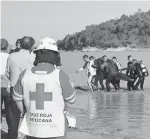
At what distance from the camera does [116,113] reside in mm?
12172

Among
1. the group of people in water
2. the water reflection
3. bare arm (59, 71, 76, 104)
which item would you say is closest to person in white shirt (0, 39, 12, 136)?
bare arm (59, 71, 76, 104)

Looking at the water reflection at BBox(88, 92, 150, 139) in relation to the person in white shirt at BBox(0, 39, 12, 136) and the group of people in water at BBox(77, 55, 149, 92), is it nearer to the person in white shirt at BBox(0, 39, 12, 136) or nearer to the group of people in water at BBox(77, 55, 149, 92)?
the group of people in water at BBox(77, 55, 149, 92)

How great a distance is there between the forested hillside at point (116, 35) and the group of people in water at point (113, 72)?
66.5 m

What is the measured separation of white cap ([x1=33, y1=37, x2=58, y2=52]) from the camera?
458 cm

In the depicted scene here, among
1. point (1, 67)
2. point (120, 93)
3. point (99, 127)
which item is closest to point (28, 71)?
point (1, 67)

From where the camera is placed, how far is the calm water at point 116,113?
926cm

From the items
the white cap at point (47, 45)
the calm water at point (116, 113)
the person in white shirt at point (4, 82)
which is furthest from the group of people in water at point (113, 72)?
the white cap at point (47, 45)

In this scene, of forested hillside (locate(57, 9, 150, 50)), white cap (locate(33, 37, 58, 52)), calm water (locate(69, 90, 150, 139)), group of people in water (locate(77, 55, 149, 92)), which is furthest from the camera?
forested hillside (locate(57, 9, 150, 50))

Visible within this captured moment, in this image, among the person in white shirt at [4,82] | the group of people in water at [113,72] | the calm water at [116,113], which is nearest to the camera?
the person in white shirt at [4,82]

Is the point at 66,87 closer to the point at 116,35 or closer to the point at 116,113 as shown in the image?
the point at 116,113

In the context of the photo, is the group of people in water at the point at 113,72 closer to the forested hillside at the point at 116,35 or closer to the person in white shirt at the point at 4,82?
the person in white shirt at the point at 4,82

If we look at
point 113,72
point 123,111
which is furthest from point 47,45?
point 113,72

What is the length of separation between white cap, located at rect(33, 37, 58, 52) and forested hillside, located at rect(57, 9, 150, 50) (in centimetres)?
8080

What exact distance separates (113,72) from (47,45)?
1378 centimetres
